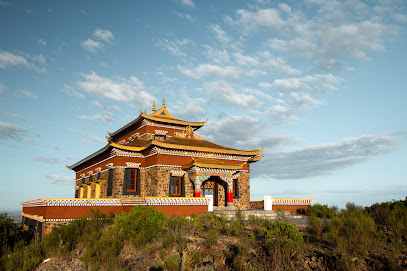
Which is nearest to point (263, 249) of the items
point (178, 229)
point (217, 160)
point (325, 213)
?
point (178, 229)

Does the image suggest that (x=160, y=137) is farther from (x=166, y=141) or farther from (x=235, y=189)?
(x=235, y=189)

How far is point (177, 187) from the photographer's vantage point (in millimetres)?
24219

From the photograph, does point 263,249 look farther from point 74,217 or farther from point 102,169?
point 102,169

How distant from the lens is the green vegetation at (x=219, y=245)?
11.2 m

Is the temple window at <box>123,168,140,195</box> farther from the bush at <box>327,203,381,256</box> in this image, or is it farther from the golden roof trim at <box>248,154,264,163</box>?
the bush at <box>327,203,381,256</box>

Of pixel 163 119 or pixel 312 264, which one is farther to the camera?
pixel 163 119

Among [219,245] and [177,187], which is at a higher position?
[177,187]

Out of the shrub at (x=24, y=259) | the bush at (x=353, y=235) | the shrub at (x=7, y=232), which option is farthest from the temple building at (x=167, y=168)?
the bush at (x=353, y=235)

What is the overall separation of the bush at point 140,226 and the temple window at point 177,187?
8509 mm

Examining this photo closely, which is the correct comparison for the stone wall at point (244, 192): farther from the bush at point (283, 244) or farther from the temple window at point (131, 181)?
the bush at point (283, 244)

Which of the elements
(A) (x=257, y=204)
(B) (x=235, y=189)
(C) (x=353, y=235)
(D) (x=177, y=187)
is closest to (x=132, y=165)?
(D) (x=177, y=187)

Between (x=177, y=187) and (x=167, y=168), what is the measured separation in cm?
170

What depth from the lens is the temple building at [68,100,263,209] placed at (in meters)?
23.8

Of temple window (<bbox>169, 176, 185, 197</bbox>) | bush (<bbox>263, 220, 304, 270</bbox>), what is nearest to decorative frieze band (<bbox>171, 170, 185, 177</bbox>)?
temple window (<bbox>169, 176, 185, 197</bbox>)
